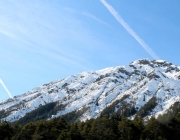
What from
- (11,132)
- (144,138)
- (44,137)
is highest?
(11,132)

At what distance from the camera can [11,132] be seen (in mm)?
101188

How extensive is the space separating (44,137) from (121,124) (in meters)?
29.1

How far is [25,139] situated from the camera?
92625 mm

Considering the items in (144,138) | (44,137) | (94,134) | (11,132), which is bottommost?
(144,138)

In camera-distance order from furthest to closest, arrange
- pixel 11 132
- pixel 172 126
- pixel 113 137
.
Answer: pixel 11 132 < pixel 172 126 < pixel 113 137

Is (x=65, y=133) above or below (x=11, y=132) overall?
below

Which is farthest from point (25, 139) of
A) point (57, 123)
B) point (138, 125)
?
point (138, 125)

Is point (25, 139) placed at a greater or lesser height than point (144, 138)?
greater

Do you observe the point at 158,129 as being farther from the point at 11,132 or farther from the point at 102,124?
the point at 11,132

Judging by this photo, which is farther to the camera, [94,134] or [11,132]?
[11,132]

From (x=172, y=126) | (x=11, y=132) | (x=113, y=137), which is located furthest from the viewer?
(x=11, y=132)

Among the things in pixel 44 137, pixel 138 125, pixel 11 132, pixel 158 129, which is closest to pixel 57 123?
pixel 44 137

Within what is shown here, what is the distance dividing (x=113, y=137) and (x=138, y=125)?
12.5 meters

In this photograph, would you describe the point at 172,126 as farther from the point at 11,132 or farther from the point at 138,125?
the point at 11,132
